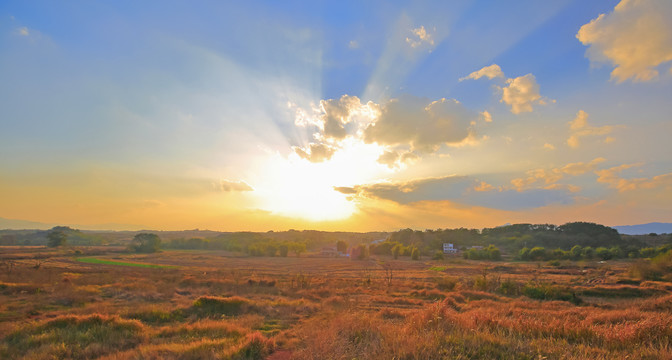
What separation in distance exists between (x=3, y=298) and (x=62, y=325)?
15179 millimetres

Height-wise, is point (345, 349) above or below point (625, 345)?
below

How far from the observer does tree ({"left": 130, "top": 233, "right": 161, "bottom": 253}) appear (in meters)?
112

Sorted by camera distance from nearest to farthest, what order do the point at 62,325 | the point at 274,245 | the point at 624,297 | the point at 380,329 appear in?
the point at 380,329 → the point at 62,325 → the point at 624,297 → the point at 274,245

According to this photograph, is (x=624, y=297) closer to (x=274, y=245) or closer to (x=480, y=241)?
(x=274, y=245)

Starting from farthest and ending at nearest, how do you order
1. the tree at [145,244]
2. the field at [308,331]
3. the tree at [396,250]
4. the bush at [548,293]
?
the tree at [396,250] → the tree at [145,244] → the bush at [548,293] → the field at [308,331]

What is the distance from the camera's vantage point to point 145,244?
115 m

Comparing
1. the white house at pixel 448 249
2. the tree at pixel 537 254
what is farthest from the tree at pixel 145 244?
the tree at pixel 537 254

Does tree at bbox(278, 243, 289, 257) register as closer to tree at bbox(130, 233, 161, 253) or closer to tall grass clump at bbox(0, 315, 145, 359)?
tree at bbox(130, 233, 161, 253)

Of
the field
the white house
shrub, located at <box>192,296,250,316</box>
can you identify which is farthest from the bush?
the white house

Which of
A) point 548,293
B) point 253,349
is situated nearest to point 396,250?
point 548,293

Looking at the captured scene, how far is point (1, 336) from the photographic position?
1181cm

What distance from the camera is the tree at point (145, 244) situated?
112 m

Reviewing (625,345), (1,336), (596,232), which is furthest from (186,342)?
(596,232)

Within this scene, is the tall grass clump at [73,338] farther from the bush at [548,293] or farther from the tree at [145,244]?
the tree at [145,244]
